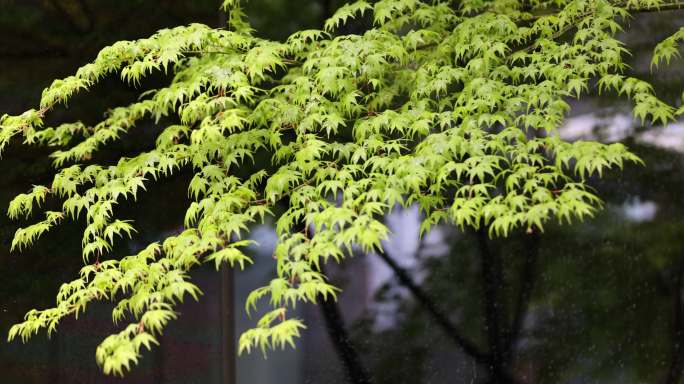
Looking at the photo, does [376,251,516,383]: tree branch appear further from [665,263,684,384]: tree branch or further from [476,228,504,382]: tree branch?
[665,263,684,384]: tree branch

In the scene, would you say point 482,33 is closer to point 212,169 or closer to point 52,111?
point 212,169

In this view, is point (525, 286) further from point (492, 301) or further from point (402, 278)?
point (402, 278)

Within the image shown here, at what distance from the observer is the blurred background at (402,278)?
4.09 meters

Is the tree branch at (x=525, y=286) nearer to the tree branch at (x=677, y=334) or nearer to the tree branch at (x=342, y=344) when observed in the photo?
the tree branch at (x=677, y=334)

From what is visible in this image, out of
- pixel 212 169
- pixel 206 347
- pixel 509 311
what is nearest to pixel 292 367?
pixel 206 347

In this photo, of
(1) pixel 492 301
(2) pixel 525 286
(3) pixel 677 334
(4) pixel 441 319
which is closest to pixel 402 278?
(4) pixel 441 319

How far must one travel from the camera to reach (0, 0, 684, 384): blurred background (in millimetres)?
4086

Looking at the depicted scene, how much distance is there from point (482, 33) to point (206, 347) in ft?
8.78

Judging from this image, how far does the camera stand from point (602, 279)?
4.13 m

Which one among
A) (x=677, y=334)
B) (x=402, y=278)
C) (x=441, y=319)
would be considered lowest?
A: (x=677, y=334)

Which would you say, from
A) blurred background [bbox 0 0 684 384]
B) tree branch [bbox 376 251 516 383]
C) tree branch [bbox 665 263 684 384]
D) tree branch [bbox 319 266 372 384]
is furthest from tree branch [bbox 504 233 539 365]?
tree branch [bbox 319 266 372 384]

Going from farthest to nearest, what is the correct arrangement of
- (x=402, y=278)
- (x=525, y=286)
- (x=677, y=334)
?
(x=402, y=278)
(x=525, y=286)
(x=677, y=334)

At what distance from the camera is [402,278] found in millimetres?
4391

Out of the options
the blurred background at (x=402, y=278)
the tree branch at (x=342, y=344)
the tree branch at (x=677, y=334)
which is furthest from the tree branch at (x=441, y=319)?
the tree branch at (x=677, y=334)
